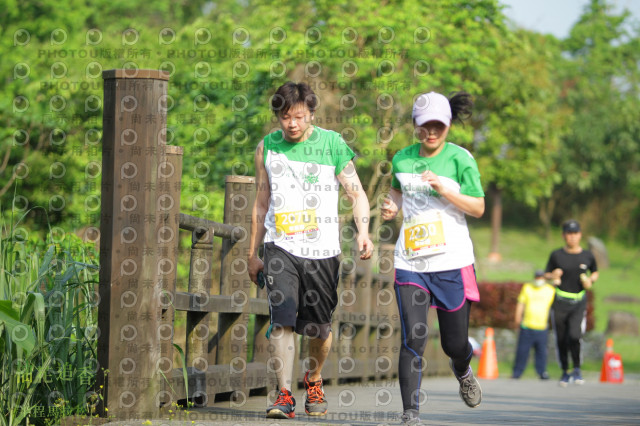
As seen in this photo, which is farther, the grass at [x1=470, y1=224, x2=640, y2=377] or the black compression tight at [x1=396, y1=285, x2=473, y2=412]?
the grass at [x1=470, y1=224, x2=640, y2=377]

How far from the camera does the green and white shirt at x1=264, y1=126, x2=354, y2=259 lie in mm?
5496

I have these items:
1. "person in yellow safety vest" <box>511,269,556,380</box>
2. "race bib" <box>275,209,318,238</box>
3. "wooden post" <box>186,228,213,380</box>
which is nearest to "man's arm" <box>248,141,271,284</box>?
"race bib" <box>275,209,318,238</box>

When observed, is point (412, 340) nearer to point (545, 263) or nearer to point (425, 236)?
point (425, 236)

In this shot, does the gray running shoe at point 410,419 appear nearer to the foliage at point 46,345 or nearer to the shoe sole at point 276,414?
Answer: the shoe sole at point 276,414

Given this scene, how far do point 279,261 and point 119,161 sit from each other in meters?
1.15

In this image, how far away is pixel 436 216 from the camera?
5.29 meters

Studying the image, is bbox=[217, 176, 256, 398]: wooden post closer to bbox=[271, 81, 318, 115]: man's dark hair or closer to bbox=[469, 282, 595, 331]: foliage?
bbox=[271, 81, 318, 115]: man's dark hair

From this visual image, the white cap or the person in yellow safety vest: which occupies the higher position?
the white cap

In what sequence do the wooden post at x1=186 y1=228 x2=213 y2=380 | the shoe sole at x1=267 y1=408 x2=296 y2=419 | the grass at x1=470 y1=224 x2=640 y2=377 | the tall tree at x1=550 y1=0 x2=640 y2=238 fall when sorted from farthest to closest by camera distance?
the tall tree at x1=550 y1=0 x2=640 y2=238 < the grass at x1=470 y1=224 x2=640 y2=377 < the wooden post at x1=186 y1=228 x2=213 y2=380 < the shoe sole at x1=267 y1=408 x2=296 y2=419

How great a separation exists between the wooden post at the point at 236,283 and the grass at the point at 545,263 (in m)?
19.5

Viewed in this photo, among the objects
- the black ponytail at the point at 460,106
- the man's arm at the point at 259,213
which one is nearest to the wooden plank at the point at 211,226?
the man's arm at the point at 259,213

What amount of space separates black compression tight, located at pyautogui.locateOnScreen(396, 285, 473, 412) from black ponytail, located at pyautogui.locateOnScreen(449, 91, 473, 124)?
0.99m

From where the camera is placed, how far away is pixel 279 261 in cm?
554

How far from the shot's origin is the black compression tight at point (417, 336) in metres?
5.14
